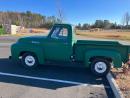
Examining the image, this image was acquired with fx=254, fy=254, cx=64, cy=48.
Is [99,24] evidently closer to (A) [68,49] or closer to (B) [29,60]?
(B) [29,60]

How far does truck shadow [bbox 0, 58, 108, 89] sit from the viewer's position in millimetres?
7961

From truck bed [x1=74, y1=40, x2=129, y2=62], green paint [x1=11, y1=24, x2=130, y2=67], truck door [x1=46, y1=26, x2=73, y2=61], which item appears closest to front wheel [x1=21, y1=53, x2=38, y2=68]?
green paint [x1=11, y1=24, x2=130, y2=67]

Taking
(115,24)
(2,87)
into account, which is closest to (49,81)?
(2,87)

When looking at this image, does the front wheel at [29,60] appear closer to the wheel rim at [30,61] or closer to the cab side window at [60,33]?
the wheel rim at [30,61]

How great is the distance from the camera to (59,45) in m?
Answer: 9.77

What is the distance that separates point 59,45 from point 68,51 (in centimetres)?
42

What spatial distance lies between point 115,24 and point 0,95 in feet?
361

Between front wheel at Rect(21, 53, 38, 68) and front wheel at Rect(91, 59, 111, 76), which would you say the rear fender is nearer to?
front wheel at Rect(21, 53, 38, 68)

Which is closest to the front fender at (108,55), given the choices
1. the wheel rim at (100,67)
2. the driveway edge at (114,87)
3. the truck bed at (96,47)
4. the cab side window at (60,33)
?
the truck bed at (96,47)

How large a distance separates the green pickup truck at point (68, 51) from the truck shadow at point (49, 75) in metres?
0.32

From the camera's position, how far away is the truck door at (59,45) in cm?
971

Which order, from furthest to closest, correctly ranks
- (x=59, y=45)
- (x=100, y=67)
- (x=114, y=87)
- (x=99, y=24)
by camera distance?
(x=99, y=24) → (x=59, y=45) → (x=100, y=67) → (x=114, y=87)

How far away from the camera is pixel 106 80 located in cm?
872

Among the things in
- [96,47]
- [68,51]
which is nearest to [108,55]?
[96,47]
